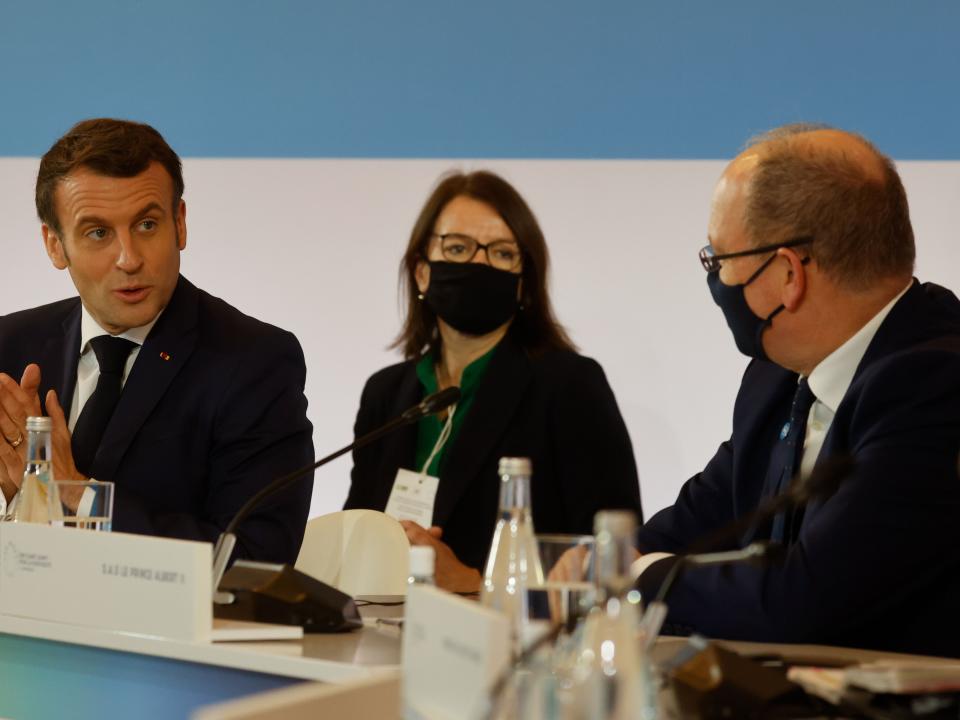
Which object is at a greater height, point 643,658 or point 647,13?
point 647,13

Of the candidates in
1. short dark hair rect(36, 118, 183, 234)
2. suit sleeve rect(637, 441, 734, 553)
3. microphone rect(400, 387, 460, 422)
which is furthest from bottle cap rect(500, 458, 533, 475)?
short dark hair rect(36, 118, 183, 234)

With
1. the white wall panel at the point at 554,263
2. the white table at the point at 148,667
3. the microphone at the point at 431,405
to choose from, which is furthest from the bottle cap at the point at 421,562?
the white wall panel at the point at 554,263

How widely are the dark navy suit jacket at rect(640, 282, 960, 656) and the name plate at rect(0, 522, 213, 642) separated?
0.69 m

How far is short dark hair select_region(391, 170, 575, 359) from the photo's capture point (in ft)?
11.4

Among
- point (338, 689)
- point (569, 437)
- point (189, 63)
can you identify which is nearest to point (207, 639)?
point (338, 689)

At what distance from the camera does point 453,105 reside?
3.65m

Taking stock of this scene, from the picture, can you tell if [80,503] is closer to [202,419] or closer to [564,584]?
[202,419]

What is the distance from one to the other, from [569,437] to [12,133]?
185 centimetres

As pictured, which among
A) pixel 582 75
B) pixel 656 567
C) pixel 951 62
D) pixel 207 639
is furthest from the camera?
pixel 582 75

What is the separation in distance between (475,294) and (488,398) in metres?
0.26

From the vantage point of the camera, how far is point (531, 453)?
3.36 m

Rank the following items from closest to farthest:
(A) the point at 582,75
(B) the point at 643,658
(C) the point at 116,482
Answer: (B) the point at 643,658
(C) the point at 116,482
(A) the point at 582,75

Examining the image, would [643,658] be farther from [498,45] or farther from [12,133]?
[12,133]

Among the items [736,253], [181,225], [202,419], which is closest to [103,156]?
[181,225]
